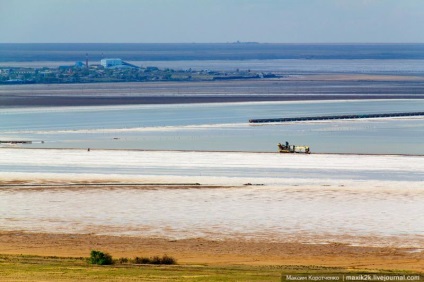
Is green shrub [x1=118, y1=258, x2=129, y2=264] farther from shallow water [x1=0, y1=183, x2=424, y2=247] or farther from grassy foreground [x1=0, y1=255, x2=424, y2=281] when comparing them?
shallow water [x1=0, y1=183, x2=424, y2=247]

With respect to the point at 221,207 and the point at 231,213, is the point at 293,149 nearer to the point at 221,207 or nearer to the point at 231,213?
the point at 221,207

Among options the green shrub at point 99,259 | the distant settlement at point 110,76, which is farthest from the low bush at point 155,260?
the distant settlement at point 110,76

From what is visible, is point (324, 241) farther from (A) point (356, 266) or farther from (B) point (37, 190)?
(B) point (37, 190)

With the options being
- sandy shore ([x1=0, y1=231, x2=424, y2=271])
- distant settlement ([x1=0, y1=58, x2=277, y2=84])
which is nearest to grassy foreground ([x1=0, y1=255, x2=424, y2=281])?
sandy shore ([x1=0, y1=231, x2=424, y2=271])

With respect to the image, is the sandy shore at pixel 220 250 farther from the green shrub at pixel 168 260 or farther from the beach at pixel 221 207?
the green shrub at pixel 168 260

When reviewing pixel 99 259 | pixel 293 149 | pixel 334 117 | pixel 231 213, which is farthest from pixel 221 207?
pixel 334 117

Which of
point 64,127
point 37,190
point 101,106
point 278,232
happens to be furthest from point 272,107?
point 278,232
